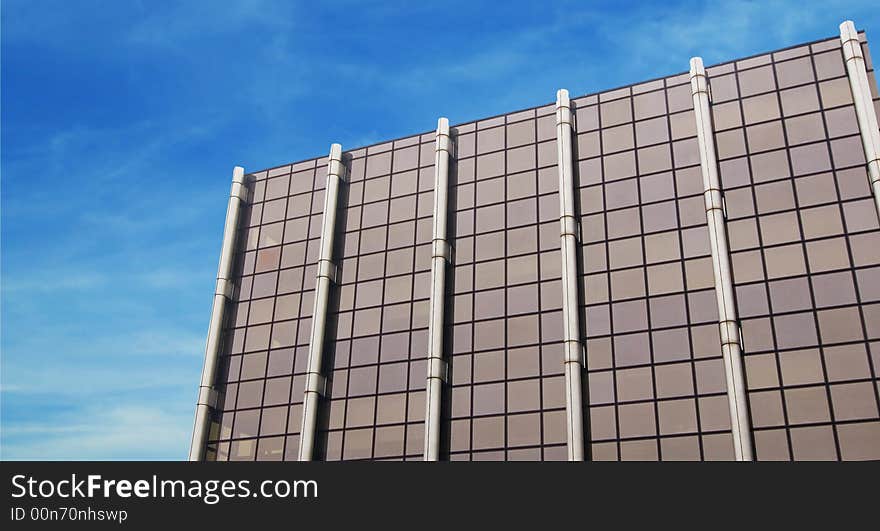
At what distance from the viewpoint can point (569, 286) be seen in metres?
46.4

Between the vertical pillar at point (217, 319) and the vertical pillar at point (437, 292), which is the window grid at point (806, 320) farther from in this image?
the vertical pillar at point (217, 319)

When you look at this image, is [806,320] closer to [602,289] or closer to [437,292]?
[602,289]

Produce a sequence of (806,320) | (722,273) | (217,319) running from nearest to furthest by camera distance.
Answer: (806,320) < (722,273) < (217,319)

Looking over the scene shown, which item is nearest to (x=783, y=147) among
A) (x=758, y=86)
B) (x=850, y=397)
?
(x=758, y=86)

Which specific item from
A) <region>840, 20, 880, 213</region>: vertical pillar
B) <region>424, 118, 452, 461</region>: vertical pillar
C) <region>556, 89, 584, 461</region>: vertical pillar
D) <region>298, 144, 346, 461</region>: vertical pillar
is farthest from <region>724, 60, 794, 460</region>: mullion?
<region>298, 144, 346, 461</region>: vertical pillar

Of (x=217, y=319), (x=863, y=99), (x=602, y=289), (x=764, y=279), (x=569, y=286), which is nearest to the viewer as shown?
(x=764, y=279)

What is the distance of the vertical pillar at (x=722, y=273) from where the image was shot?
39.8 meters

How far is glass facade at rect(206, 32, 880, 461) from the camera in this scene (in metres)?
41.1

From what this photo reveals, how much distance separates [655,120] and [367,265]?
1906 centimetres

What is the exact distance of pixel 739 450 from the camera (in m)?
39.2

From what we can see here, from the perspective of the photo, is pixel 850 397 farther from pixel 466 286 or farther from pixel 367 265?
pixel 367 265

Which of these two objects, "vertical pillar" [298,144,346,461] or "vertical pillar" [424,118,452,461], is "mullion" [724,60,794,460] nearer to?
"vertical pillar" [424,118,452,461]

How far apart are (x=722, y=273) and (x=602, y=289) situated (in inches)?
244

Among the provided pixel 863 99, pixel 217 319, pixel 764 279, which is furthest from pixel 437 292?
pixel 863 99
